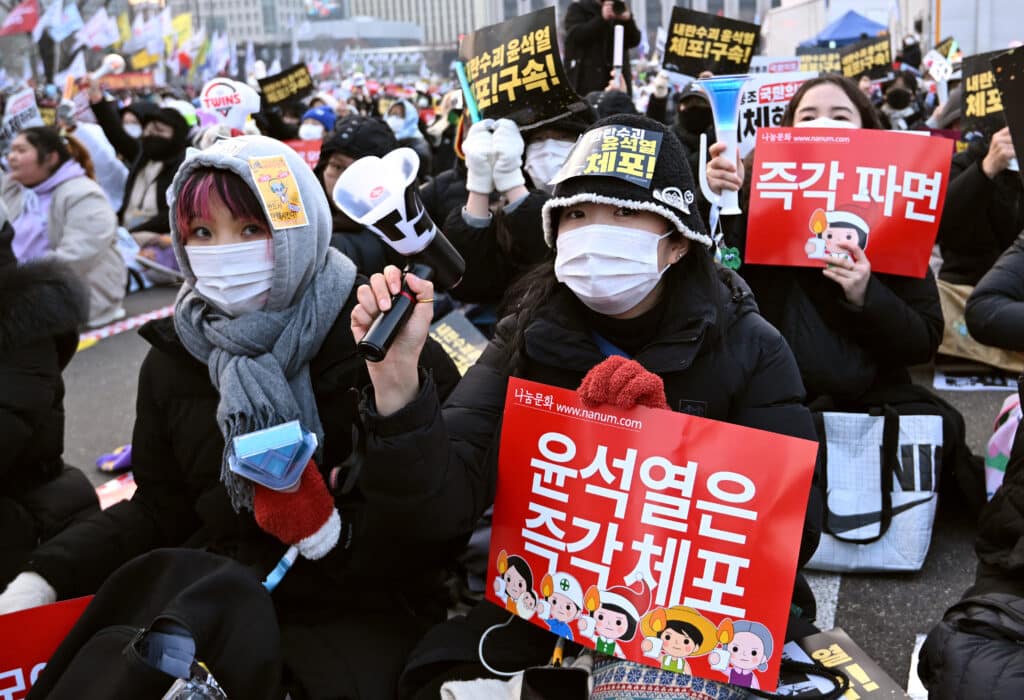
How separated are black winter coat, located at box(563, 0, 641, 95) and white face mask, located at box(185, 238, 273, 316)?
6.48 m

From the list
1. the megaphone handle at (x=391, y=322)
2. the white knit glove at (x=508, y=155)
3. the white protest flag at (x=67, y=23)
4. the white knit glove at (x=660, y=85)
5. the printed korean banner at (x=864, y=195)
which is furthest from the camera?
the white protest flag at (x=67, y=23)

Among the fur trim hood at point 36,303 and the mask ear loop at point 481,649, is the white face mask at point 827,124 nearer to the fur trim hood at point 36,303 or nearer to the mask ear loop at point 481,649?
the mask ear loop at point 481,649

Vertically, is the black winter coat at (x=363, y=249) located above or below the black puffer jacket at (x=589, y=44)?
below

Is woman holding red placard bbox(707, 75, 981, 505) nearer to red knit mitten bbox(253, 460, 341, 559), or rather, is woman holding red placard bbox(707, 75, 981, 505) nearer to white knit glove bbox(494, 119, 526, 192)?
white knit glove bbox(494, 119, 526, 192)

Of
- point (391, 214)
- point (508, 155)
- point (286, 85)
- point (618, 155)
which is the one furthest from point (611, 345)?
point (286, 85)

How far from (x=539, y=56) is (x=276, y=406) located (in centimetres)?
185

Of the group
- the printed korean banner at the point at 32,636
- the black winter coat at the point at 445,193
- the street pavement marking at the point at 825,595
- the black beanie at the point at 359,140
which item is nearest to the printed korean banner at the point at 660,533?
the printed korean banner at the point at 32,636

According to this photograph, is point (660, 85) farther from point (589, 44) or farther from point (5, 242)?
point (5, 242)

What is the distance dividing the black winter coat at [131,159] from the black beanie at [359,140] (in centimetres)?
538

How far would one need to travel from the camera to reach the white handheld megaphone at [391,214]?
1.83m

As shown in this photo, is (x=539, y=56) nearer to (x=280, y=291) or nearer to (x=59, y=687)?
(x=280, y=291)

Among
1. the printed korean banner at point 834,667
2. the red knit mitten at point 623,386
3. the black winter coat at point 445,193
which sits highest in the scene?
the red knit mitten at point 623,386

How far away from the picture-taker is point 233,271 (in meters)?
2.48

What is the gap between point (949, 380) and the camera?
18.5 ft
